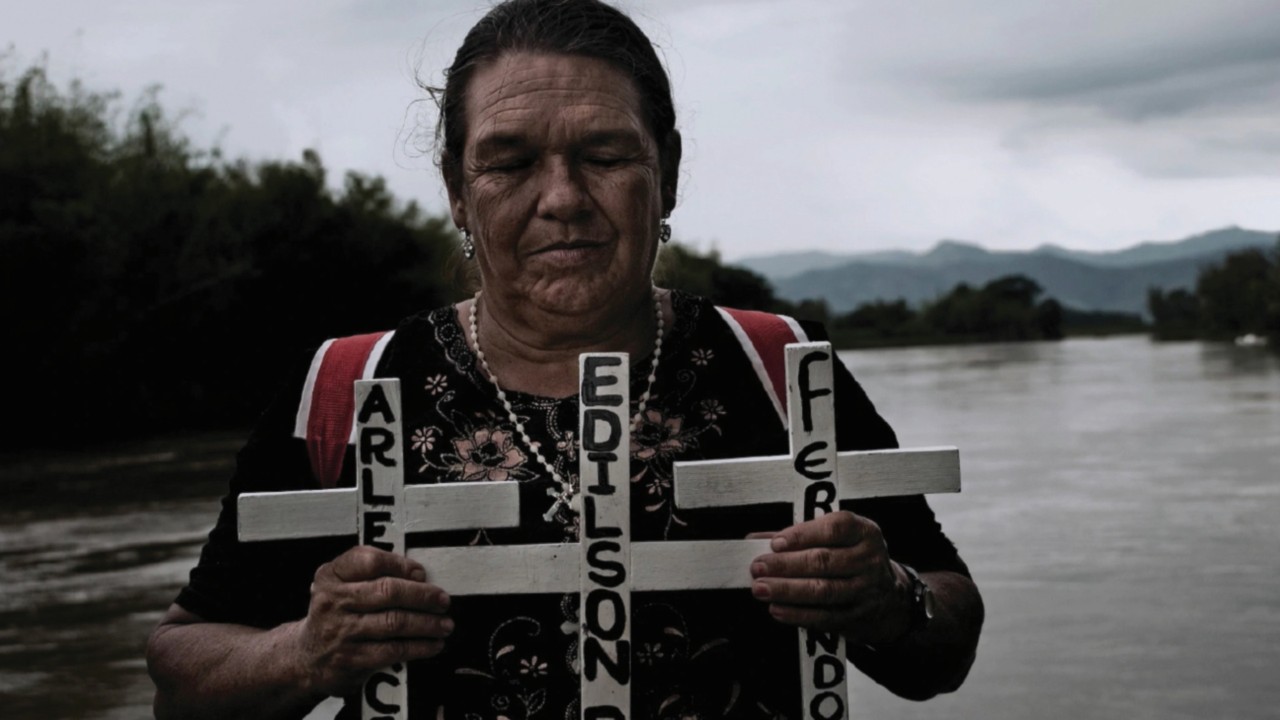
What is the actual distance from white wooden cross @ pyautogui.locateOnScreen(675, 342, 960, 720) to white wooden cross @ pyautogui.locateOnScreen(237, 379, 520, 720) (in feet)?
0.83

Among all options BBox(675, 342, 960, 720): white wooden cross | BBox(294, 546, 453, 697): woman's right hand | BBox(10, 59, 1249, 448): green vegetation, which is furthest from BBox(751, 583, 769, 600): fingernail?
BBox(10, 59, 1249, 448): green vegetation

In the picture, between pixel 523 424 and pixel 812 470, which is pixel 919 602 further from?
pixel 523 424

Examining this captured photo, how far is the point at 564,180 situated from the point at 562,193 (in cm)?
2

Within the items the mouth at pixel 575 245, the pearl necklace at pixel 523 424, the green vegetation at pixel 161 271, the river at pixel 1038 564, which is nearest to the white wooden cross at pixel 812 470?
the pearl necklace at pixel 523 424

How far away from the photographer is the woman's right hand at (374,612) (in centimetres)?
201

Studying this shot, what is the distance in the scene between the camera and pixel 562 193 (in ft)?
7.21

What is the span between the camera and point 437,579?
2074mm

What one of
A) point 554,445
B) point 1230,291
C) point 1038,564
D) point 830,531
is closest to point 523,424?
point 554,445

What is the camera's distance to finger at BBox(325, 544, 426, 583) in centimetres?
201

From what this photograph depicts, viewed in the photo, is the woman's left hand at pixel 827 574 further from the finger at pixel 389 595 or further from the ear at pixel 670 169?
the ear at pixel 670 169

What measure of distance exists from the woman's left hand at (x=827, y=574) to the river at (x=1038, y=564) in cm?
483

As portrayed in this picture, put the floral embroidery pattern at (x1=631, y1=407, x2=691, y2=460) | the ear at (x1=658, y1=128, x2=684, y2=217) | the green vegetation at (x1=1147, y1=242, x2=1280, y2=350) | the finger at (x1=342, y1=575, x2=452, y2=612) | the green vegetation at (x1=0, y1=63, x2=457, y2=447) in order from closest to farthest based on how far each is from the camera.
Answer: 1. the finger at (x1=342, y1=575, x2=452, y2=612)
2. the floral embroidery pattern at (x1=631, y1=407, x2=691, y2=460)
3. the ear at (x1=658, y1=128, x2=684, y2=217)
4. the green vegetation at (x1=0, y1=63, x2=457, y2=447)
5. the green vegetation at (x1=1147, y1=242, x2=1280, y2=350)

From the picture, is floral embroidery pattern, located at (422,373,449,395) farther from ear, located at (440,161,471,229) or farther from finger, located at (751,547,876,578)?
finger, located at (751,547,876,578)

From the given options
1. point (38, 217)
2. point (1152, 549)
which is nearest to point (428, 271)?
point (38, 217)
